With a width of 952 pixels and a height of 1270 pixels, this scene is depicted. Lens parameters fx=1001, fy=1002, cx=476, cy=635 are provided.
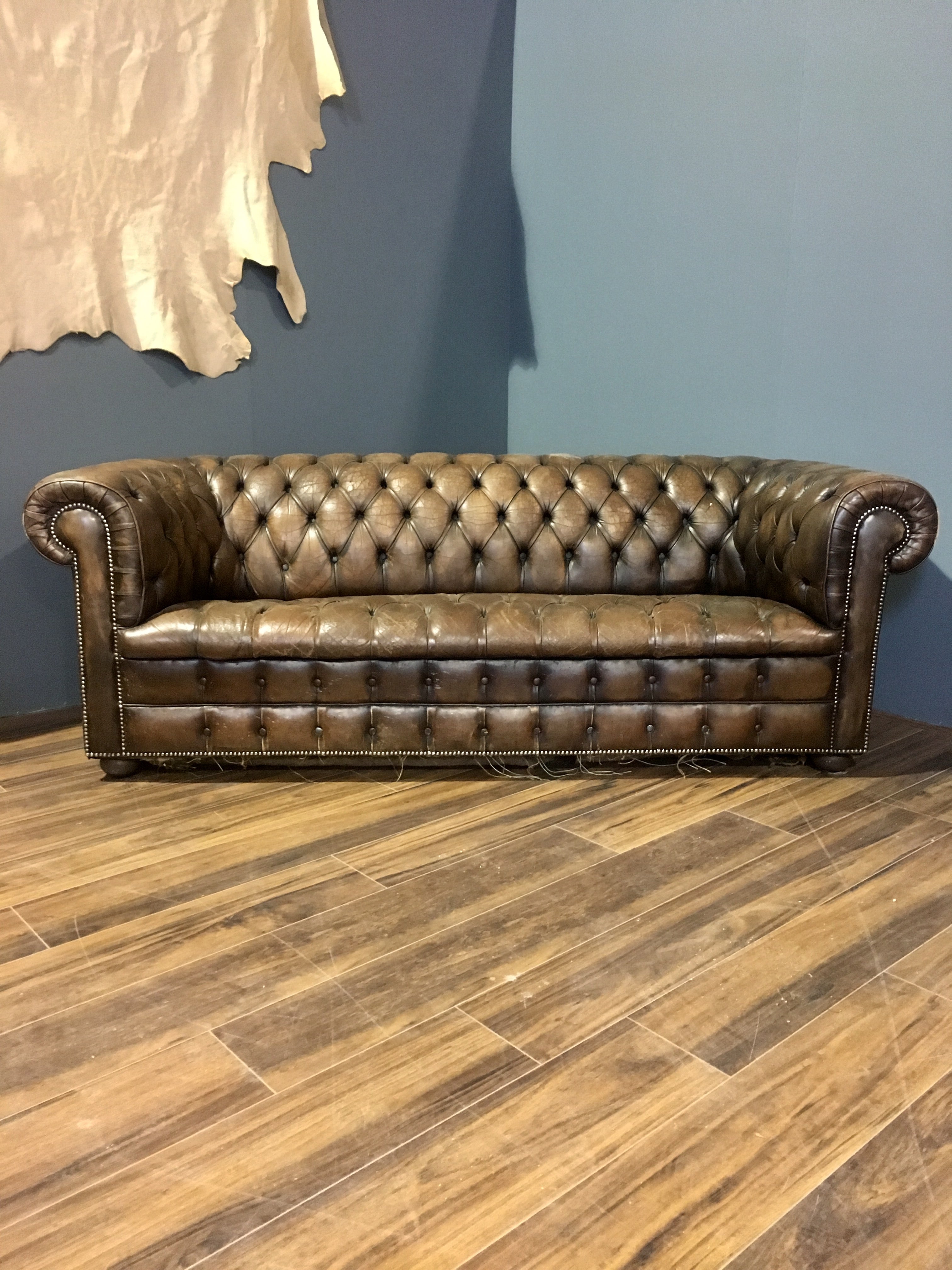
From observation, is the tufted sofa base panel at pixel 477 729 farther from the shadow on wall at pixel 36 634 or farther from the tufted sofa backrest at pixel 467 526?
the shadow on wall at pixel 36 634

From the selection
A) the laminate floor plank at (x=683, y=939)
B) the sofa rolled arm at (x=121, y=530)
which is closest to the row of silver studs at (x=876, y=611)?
the laminate floor plank at (x=683, y=939)

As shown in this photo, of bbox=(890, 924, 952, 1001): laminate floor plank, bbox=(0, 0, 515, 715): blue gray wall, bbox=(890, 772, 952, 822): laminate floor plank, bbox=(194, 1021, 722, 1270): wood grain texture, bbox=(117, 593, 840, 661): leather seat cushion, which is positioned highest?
bbox=(0, 0, 515, 715): blue gray wall

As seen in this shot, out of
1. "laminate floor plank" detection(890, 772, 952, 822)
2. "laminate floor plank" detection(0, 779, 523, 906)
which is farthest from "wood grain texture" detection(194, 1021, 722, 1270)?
"laminate floor plank" detection(890, 772, 952, 822)

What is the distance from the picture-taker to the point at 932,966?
6.22 ft

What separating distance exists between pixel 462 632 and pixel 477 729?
0.28 meters

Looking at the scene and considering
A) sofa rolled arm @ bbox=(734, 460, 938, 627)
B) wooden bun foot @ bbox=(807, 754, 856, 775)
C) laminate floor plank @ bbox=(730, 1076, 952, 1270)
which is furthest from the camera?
wooden bun foot @ bbox=(807, 754, 856, 775)

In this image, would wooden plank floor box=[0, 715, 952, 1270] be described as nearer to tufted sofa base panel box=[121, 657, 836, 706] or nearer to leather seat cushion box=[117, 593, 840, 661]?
tufted sofa base panel box=[121, 657, 836, 706]

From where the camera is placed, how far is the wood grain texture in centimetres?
127

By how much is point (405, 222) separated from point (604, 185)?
2.66 feet

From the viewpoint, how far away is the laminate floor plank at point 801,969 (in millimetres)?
1692

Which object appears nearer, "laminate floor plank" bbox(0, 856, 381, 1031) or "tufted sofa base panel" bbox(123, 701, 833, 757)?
"laminate floor plank" bbox(0, 856, 381, 1031)

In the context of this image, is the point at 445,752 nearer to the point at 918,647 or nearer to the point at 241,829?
the point at 241,829

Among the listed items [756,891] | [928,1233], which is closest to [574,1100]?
[928,1233]

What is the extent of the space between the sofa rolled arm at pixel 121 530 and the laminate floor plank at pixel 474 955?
133cm
